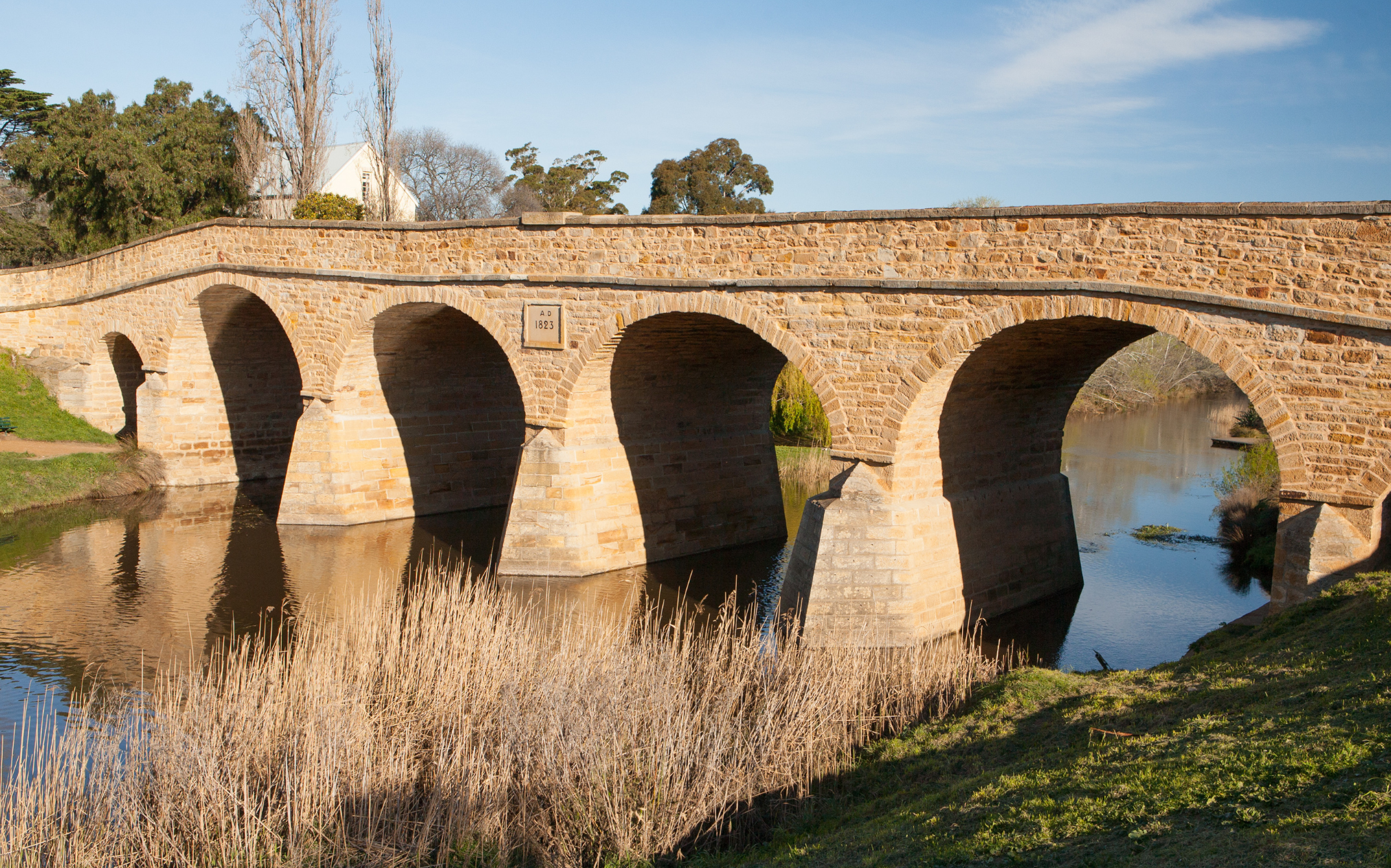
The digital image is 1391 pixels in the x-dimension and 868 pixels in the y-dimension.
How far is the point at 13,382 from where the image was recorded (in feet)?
74.3

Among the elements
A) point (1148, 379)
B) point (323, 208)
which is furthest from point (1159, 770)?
point (1148, 379)

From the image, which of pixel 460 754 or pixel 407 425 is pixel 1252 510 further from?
pixel 460 754

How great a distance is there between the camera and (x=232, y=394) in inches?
829

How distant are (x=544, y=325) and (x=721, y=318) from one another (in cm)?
260

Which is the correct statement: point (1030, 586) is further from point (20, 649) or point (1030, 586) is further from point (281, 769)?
point (20, 649)

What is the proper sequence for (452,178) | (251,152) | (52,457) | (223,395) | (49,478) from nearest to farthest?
(49,478) → (52,457) → (223,395) → (251,152) → (452,178)

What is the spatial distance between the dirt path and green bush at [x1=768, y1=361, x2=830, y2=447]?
45.5ft

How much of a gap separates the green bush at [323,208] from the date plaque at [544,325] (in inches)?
426

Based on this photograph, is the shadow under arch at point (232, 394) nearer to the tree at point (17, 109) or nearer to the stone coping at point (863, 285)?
the stone coping at point (863, 285)

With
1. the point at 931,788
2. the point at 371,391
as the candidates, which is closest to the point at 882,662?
the point at 931,788

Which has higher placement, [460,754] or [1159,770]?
[1159,770]

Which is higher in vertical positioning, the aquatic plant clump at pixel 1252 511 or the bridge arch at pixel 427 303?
the bridge arch at pixel 427 303

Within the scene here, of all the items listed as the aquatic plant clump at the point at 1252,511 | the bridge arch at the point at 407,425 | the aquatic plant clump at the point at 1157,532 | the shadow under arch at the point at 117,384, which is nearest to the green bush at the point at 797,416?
the bridge arch at the point at 407,425

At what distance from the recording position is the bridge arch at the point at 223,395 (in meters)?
19.9
